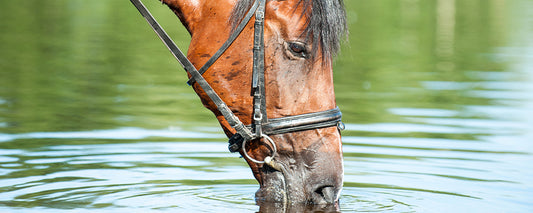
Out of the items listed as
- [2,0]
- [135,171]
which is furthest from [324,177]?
[2,0]

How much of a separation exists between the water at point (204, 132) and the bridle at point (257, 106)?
1.21 m

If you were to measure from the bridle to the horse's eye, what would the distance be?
0.52 ft

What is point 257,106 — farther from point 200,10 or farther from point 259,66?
point 200,10

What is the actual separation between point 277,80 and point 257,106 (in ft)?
0.64

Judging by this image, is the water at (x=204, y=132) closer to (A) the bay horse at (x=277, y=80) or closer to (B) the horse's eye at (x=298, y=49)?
(A) the bay horse at (x=277, y=80)

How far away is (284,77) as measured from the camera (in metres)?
4.29

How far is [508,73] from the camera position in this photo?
16297mm

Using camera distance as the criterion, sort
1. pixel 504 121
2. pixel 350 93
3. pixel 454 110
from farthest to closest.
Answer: pixel 350 93, pixel 454 110, pixel 504 121

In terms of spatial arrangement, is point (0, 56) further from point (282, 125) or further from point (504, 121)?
point (282, 125)

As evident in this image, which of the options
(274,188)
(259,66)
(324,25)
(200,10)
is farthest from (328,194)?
(200,10)

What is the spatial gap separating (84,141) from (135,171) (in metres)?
1.61

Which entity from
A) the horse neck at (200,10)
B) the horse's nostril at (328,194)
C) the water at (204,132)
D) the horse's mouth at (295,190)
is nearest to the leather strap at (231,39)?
the horse neck at (200,10)

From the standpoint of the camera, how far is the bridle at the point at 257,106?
429cm

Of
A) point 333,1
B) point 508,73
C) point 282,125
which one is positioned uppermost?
point 333,1
